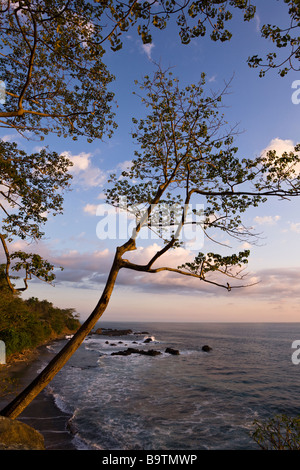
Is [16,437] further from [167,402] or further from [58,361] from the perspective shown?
[167,402]

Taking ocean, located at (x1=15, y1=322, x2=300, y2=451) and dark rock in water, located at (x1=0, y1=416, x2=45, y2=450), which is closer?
dark rock in water, located at (x1=0, y1=416, x2=45, y2=450)

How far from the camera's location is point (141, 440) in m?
13.0

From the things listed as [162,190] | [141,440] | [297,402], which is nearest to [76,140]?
[162,190]

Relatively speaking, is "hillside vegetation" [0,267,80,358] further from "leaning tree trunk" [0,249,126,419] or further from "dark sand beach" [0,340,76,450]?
"leaning tree trunk" [0,249,126,419]

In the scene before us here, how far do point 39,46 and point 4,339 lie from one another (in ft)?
92.1

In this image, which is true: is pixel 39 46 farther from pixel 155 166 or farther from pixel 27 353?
pixel 27 353

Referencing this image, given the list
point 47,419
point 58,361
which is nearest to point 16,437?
point 58,361

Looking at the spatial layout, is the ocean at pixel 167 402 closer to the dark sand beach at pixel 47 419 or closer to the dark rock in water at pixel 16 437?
the dark sand beach at pixel 47 419

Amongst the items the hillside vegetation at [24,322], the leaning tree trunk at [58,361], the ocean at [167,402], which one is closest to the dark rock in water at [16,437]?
the leaning tree trunk at [58,361]

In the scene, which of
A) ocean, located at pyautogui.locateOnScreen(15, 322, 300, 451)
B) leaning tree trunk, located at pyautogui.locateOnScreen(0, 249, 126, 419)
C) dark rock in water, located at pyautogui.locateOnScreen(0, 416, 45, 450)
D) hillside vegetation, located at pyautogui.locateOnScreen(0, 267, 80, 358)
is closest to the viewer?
dark rock in water, located at pyautogui.locateOnScreen(0, 416, 45, 450)

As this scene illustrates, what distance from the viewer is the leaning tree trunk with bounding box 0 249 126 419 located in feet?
20.3

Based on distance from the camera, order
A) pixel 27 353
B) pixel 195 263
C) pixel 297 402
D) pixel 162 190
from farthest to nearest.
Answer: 1. pixel 27 353
2. pixel 297 402
3. pixel 162 190
4. pixel 195 263

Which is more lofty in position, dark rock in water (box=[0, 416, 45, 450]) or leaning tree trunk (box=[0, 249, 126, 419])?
leaning tree trunk (box=[0, 249, 126, 419])

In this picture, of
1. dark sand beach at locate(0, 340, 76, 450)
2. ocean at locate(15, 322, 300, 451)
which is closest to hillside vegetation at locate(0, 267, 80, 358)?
dark sand beach at locate(0, 340, 76, 450)
